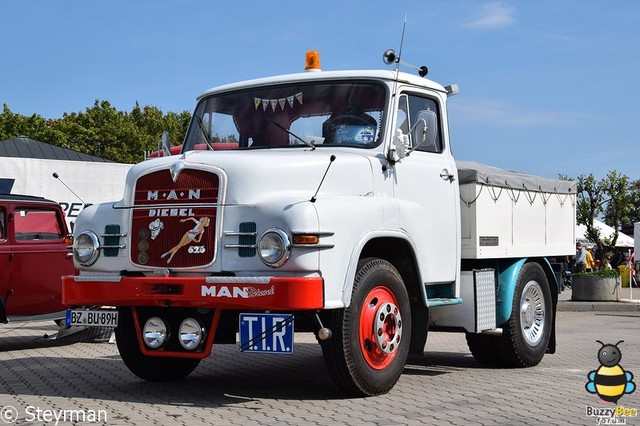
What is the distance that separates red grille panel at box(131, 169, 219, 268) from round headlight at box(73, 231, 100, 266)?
39 cm

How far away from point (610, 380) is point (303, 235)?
298cm

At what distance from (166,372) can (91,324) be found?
122cm

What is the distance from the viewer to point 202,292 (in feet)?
22.3

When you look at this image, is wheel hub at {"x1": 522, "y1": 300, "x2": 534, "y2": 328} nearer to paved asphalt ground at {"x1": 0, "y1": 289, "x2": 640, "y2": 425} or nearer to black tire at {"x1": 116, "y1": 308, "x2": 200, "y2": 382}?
paved asphalt ground at {"x1": 0, "y1": 289, "x2": 640, "y2": 425}

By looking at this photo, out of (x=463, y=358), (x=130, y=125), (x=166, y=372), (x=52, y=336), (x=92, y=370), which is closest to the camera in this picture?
(x=166, y=372)

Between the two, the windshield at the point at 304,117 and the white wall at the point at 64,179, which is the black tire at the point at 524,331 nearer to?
the windshield at the point at 304,117

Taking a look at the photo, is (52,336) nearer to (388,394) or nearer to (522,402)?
(388,394)

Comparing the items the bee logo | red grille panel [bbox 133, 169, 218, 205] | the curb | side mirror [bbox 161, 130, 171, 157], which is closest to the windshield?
side mirror [bbox 161, 130, 171, 157]

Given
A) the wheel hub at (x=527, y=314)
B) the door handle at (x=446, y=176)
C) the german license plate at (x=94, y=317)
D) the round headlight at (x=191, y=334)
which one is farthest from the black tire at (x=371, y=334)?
the wheel hub at (x=527, y=314)

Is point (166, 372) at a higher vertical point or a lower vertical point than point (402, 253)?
lower

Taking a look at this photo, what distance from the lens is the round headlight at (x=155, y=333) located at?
24.1ft

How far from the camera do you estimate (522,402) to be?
7.29 m

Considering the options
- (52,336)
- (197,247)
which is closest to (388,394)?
(197,247)

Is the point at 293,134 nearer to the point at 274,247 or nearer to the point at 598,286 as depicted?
the point at 274,247
